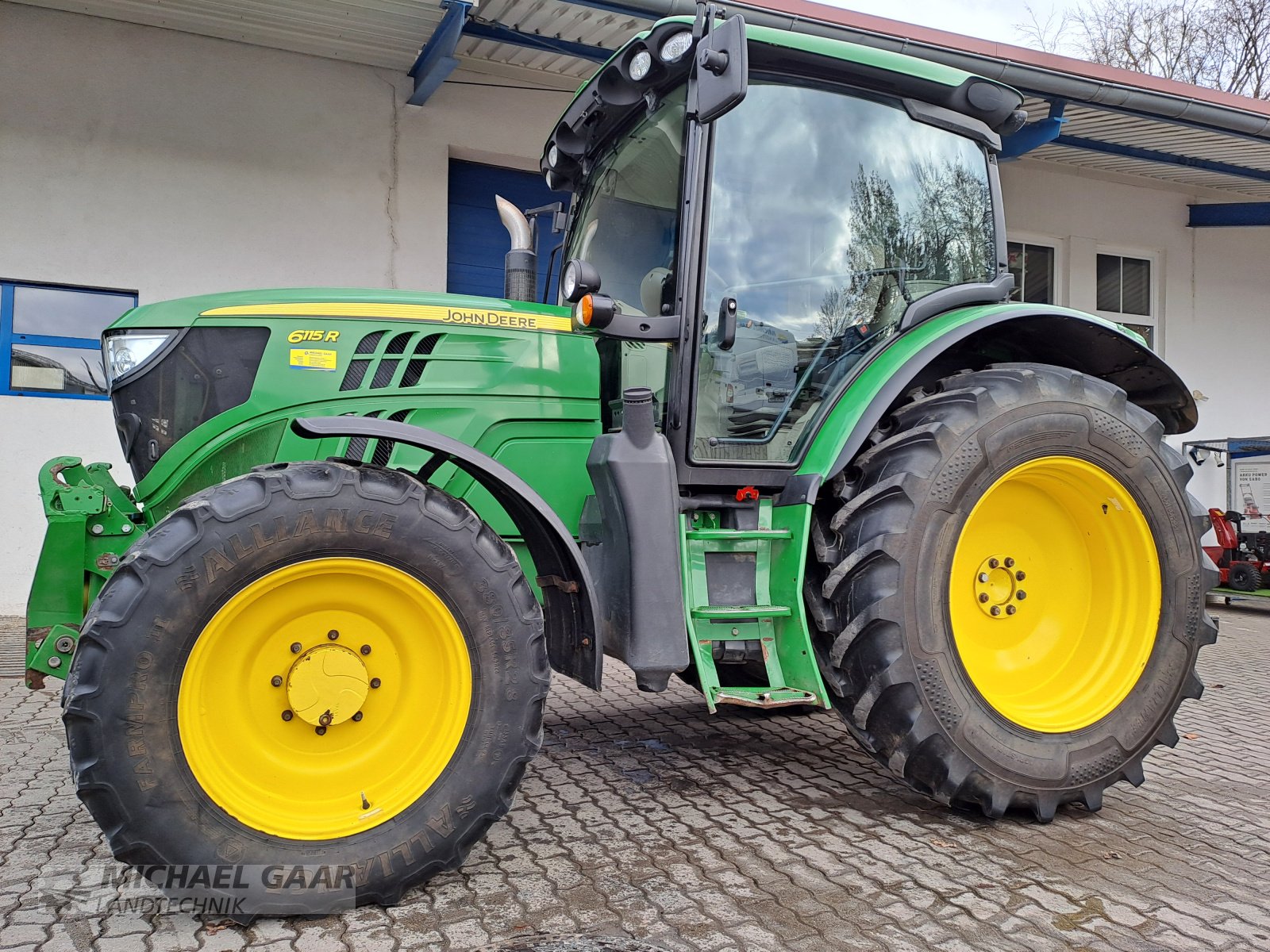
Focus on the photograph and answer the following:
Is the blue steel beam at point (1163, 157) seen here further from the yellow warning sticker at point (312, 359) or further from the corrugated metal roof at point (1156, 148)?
the yellow warning sticker at point (312, 359)

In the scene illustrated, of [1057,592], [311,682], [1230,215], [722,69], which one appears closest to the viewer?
[311,682]

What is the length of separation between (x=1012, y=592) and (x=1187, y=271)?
9.85 meters

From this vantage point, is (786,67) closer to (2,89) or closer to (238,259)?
(238,259)

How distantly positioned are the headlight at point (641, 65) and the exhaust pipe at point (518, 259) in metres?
0.69

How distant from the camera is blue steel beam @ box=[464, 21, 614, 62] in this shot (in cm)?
697

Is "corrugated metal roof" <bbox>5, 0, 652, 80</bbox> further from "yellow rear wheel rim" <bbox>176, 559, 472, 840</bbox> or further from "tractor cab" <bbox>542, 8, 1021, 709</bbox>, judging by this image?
"yellow rear wheel rim" <bbox>176, 559, 472, 840</bbox>

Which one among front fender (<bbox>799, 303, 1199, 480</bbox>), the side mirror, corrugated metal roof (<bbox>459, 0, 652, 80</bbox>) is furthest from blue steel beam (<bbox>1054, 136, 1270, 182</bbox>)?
the side mirror

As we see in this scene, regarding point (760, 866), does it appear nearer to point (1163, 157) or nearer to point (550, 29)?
point (550, 29)

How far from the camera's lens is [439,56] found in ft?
22.1

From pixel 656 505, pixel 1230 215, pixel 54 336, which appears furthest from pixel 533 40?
pixel 1230 215

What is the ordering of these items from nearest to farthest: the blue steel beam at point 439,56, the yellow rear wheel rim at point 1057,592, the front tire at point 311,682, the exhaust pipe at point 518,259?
the front tire at point 311,682 < the yellow rear wheel rim at point 1057,592 < the exhaust pipe at point 518,259 < the blue steel beam at point 439,56

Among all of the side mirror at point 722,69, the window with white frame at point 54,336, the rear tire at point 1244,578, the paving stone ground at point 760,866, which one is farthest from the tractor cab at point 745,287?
the rear tire at point 1244,578

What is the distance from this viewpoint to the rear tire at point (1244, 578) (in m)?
8.82

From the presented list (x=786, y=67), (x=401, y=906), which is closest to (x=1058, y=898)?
(x=401, y=906)
